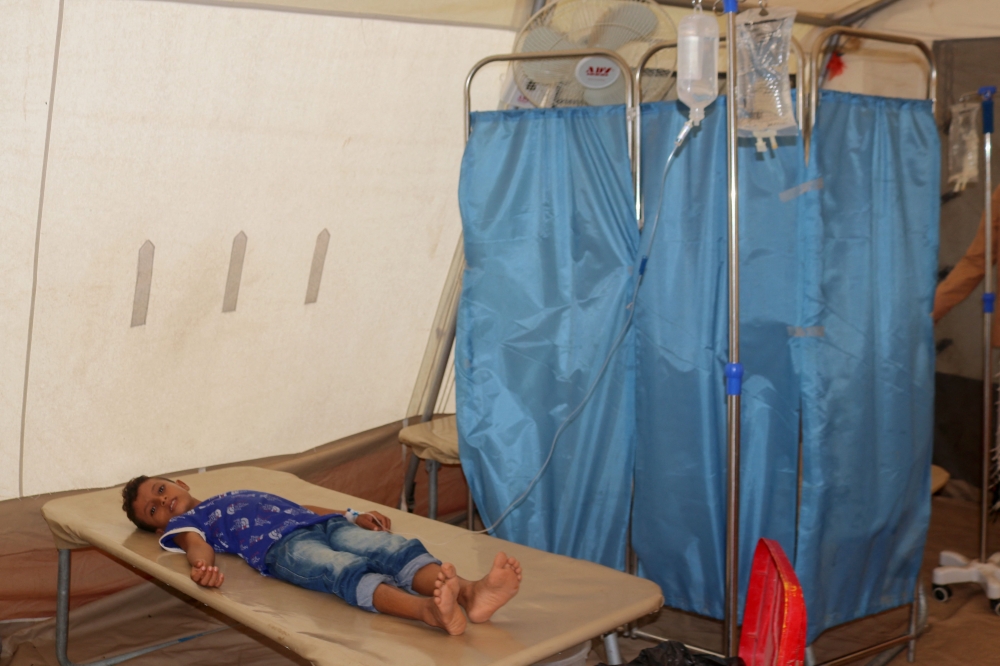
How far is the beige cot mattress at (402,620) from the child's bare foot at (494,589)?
39 mm

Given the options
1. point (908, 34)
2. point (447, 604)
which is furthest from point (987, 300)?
point (447, 604)

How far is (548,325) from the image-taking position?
2.52 m

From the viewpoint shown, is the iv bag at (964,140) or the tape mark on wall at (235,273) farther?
the iv bag at (964,140)

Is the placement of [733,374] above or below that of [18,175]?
below

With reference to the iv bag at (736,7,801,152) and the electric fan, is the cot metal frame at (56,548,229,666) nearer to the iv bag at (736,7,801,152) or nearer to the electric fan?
the electric fan

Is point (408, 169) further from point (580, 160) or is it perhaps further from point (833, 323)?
point (833, 323)

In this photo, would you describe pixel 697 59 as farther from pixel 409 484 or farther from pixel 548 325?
pixel 409 484

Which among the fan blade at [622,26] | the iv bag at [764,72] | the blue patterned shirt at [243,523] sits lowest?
the blue patterned shirt at [243,523]

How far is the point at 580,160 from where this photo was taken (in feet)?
8.14

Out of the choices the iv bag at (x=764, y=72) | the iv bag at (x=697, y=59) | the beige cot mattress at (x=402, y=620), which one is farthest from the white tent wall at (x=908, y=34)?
the beige cot mattress at (x=402, y=620)

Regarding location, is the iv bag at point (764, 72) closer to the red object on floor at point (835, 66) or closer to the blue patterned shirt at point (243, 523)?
the blue patterned shirt at point (243, 523)

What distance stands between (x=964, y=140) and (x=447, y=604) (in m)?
2.57

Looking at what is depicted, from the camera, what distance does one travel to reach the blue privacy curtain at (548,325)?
8.11 feet

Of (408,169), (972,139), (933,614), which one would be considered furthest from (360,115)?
(933,614)
